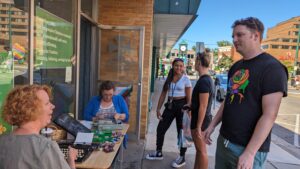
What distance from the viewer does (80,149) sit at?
6.99ft

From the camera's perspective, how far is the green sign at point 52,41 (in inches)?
106

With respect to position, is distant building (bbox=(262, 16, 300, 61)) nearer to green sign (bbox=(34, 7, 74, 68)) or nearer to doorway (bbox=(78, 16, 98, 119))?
doorway (bbox=(78, 16, 98, 119))

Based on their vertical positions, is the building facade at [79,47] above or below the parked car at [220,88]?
above

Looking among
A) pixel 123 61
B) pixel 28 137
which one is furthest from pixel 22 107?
pixel 123 61

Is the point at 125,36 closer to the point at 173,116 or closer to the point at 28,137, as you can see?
the point at 173,116

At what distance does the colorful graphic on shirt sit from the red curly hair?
1277 mm

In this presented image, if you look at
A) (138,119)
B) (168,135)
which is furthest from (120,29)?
(168,135)

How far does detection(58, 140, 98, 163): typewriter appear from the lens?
202cm

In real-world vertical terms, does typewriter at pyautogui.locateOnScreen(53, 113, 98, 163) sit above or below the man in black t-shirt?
below

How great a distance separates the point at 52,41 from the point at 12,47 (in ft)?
2.45

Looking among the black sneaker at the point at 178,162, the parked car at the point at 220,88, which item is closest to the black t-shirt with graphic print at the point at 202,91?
the black sneaker at the point at 178,162

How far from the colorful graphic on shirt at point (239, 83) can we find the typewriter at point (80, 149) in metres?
1.16

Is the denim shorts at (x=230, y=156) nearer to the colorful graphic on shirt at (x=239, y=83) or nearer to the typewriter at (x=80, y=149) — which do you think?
the colorful graphic on shirt at (x=239, y=83)

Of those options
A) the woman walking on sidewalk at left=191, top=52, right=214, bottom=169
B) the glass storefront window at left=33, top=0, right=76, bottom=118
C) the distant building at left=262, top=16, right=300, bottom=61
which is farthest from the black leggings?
the distant building at left=262, top=16, right=300, bottom=61
